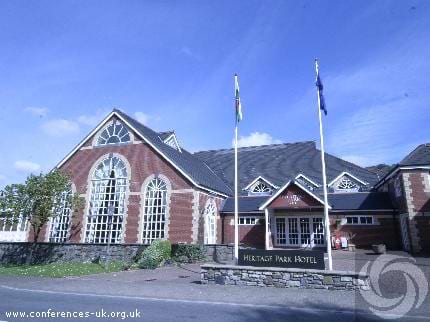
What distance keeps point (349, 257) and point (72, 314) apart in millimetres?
17677

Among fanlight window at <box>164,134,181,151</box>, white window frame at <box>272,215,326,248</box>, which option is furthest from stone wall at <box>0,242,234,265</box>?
fanlight window at <box>164,134,181,151</box>

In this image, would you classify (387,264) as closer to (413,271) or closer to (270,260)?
(413,271)

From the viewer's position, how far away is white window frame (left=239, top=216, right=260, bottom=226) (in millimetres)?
28906

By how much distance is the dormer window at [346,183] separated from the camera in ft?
97.0

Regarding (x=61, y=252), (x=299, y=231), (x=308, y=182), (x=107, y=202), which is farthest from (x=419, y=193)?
(x=61, y=252)

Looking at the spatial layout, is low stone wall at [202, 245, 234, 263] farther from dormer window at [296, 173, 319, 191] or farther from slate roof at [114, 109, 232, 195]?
dormer window at [296, 173, 319, 191]

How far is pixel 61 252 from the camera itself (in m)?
23.7

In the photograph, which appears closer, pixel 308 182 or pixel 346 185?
pixel 346 185

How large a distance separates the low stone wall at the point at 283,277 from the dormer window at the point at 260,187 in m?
17.9

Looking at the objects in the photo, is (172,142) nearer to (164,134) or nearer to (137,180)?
(164,134)

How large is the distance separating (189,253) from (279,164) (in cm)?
1679

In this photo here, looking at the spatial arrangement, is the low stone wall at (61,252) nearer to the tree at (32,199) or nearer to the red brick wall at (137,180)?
the tree at (32,199)

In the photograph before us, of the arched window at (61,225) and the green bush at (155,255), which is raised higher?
the arched window at (61,225)
